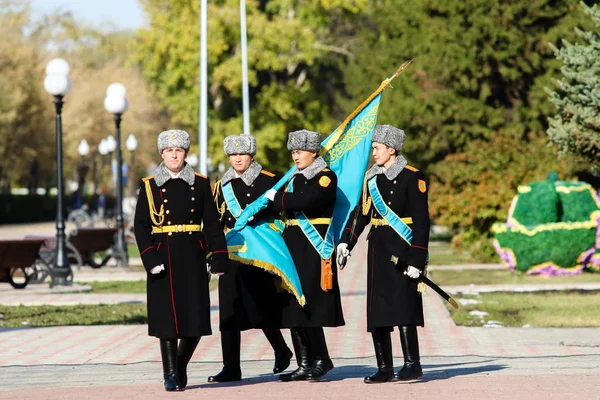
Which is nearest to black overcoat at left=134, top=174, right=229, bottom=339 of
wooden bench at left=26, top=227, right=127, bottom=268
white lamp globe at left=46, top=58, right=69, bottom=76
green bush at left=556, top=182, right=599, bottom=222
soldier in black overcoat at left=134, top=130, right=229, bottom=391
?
soldier in black overcoat at left=134, top=130, right=229, bottom=391

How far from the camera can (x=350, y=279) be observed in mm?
25359

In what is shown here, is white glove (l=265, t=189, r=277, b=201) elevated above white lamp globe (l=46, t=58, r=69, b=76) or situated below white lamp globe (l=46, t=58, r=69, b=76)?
below

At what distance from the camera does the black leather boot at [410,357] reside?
9977 millimetres

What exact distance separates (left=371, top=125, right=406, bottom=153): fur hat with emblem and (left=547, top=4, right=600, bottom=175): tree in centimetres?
820

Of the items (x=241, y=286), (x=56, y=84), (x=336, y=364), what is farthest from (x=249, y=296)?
(x=56, y=84)

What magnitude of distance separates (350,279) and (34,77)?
47499mm

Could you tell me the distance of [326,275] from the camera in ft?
33.8

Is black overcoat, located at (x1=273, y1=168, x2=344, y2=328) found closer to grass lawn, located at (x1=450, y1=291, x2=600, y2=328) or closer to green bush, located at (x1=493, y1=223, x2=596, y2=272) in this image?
grass lawn, located at (x1=450, y1=291, x2=600, y2=328)

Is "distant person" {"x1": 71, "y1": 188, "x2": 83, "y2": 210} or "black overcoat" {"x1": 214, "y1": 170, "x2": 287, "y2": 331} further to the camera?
"distant person" {"x1": 71, "y1": 188, "x2": 83, "y2": 210}

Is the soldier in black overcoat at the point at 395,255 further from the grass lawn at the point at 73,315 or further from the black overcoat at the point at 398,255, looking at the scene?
the grass lawn at the point at 73,315

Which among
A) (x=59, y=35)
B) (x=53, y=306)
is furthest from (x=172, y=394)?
(x=59, y=35)

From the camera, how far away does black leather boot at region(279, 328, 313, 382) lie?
1029 cm

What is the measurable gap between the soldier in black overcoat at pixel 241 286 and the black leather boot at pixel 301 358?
171 millimetres

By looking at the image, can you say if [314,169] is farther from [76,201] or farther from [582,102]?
[76,201]
